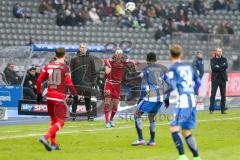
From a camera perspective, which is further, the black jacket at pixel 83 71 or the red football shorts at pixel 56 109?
the black jacket at pixel 83 71

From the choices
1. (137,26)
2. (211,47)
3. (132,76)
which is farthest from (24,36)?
(132,76)

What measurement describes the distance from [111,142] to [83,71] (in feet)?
18.7

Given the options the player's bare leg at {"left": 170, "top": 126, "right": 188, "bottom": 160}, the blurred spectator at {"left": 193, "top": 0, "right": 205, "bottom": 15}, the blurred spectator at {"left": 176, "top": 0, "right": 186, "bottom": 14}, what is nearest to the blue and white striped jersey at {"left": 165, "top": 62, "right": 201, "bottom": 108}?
the player's bare leg at {"left": 170, "top": 126, "right": 188, "bottom": 160}

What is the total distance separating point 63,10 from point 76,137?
20.0 m

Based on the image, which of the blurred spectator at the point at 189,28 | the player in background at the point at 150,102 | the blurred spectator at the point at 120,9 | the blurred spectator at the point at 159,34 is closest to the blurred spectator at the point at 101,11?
the blurred spectator at the point at 120,9

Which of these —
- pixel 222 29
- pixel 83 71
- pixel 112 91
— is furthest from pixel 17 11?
pixel 112 91

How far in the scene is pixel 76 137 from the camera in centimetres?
1758

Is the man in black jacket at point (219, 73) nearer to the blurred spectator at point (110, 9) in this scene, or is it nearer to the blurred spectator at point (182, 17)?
the blurred spectator at point (110, 9)

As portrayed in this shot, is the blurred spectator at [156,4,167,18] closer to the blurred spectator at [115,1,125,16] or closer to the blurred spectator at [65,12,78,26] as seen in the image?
the blurred spectator at [115,1,125,16]

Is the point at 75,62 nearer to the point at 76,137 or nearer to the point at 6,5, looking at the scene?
the point at 76,137

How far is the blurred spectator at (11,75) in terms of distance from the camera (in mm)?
25172

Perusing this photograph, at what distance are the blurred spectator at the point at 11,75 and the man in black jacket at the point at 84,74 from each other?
11.8 feet

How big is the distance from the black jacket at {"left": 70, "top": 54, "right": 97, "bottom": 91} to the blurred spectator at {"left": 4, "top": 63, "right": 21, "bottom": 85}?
3.64 metres

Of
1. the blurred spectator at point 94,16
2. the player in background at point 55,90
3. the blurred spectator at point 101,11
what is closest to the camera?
the player in background at point 55,90
